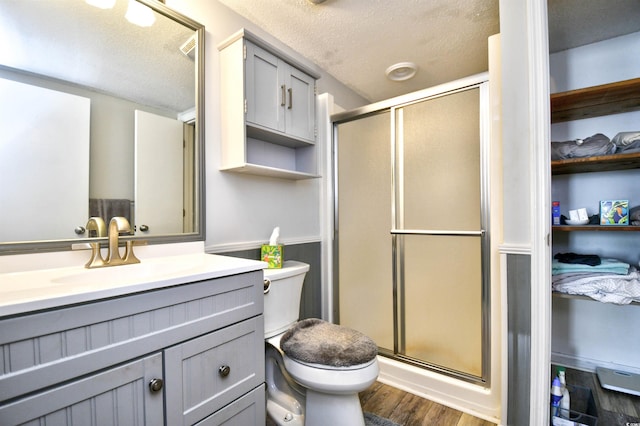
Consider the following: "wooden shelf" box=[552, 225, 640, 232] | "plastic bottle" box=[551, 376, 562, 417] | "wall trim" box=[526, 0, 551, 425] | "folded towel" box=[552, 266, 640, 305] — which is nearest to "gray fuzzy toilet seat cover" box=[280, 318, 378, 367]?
"wall trim" box=[526, 0, 551, 425]

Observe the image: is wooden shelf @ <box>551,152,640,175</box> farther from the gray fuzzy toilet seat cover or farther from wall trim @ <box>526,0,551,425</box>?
the gray fuzzy toilet seat cover

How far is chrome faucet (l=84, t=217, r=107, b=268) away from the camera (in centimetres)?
103

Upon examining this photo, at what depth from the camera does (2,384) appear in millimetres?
572

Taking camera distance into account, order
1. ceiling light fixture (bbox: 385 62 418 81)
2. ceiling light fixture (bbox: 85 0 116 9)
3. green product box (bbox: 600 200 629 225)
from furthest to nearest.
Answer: ceiling light fixture (bbox: 385 62 418 81), green product box (bbox: 600 200 629 225), ceiling light fixture (bbox: 85 0 116 9)

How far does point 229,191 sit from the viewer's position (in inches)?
62.2

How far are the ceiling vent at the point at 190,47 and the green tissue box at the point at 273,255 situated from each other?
1052 mm

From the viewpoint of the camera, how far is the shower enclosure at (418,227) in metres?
1.62

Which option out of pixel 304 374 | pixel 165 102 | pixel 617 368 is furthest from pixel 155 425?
pixel 617 368

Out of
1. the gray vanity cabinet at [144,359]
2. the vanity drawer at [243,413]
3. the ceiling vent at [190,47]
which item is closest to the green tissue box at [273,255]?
the gray vanity cabinet at [144,359]

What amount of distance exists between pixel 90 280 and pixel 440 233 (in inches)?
67.4

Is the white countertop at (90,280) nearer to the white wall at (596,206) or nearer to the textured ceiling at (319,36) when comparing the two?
the textured ceiling at (319,36)

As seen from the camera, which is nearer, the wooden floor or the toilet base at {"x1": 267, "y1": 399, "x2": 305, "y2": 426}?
the toilet base at {"x1": 267, "y1": 399, "x2": 305, "y2": 426}

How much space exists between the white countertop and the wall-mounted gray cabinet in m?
0.59

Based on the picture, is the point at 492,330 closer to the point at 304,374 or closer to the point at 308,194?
the point at 304,374
